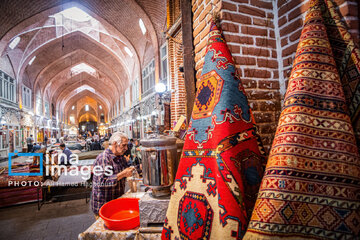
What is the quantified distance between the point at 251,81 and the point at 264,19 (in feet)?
1.82

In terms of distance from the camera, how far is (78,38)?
15820mm

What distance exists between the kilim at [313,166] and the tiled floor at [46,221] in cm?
391

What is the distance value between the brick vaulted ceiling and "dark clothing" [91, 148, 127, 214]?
8.00m

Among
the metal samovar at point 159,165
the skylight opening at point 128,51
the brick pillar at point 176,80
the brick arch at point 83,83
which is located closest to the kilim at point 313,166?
the metal samovar at point 159,165

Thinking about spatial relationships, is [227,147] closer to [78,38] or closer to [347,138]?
[347,138]

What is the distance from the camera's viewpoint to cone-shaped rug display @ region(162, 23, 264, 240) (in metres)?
0.93

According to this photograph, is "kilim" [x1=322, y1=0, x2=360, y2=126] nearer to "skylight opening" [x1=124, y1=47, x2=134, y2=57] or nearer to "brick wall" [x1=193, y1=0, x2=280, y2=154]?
"brick wall" [x1=193, y1=0, x2=280, y2=154]

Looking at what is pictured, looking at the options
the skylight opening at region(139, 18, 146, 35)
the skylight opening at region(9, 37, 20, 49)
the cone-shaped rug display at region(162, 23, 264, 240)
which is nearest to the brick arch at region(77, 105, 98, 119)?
the skylight opening at region(9, 37, 20, 49)

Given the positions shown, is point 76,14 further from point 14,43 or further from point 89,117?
Answer: point 89,117

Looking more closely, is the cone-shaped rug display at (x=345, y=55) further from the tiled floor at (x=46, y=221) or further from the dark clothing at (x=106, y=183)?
the tiled floor at (x=46, y=221)

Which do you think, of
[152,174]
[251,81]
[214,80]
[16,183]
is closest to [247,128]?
[214,80]

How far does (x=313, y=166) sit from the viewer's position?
2.71 ft

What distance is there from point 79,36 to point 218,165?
18.3 meters

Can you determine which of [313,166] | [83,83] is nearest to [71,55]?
[83,83]
